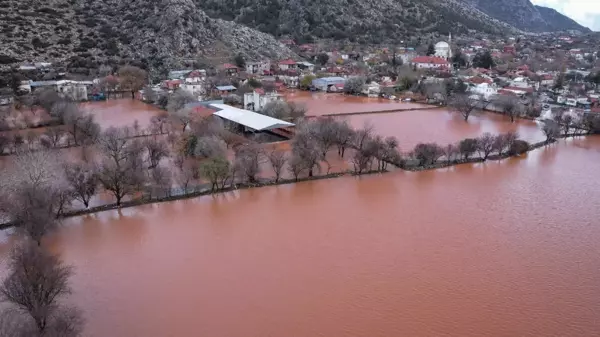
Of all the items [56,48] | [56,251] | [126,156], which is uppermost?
[56,48]

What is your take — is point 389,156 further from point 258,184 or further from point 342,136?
point 258,184

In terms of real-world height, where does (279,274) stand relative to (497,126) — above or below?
below

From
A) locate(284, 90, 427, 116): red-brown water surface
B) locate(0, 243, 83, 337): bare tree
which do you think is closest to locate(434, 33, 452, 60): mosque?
locate(284, 90, 427, 116): red-brown water surface

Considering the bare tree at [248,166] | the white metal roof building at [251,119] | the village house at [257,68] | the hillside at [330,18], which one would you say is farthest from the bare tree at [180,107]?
the hillside at [330,18]

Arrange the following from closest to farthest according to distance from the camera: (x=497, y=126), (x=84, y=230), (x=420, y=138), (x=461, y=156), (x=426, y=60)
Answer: (x=84, y=230)
(x=461, y=156)
(x=420, y=138)
(x=497, y=126)
(x=426, y=60)

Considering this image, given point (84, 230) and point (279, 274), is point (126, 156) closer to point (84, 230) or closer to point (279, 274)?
point (84, 230)

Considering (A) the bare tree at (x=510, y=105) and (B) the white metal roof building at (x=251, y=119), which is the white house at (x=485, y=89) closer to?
(A) the bare tree at (x=510, y=105)

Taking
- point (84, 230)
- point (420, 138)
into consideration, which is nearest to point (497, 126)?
point (420, 138)

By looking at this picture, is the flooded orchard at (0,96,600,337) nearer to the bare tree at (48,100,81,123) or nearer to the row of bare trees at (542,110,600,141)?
the row of bare trees at (542,110,600,141)
